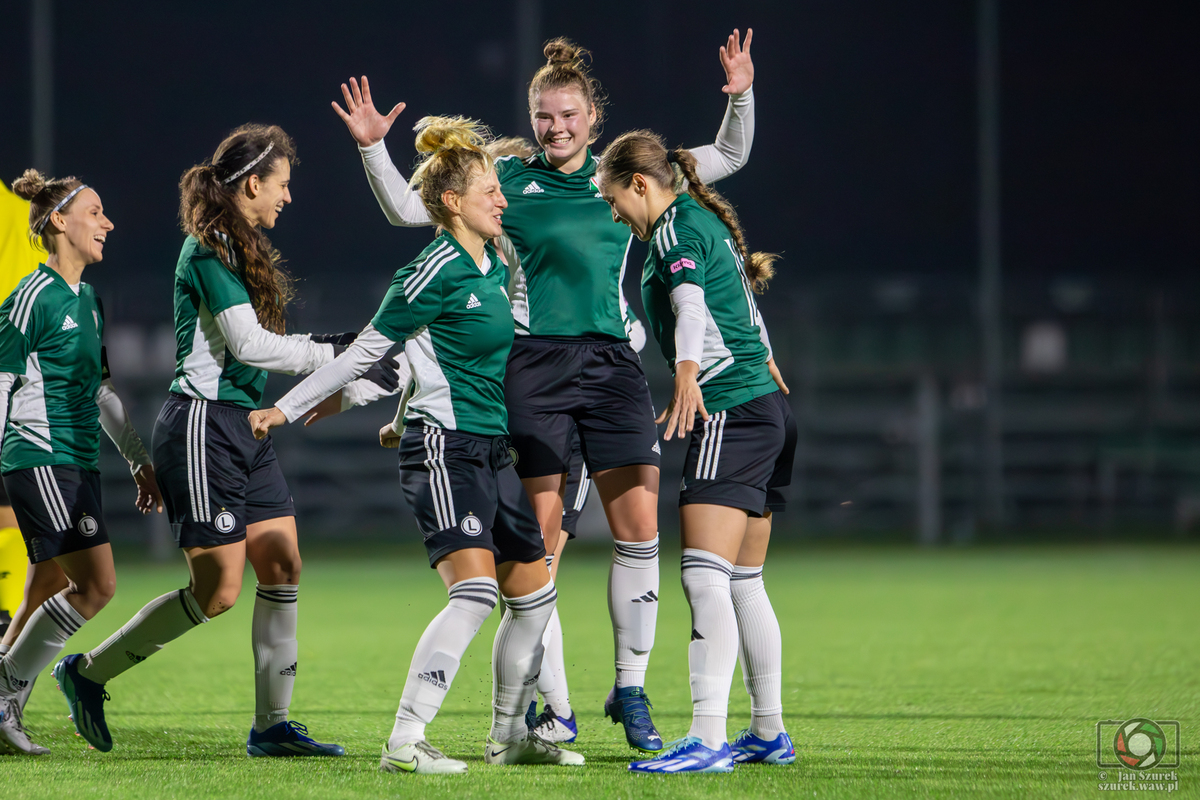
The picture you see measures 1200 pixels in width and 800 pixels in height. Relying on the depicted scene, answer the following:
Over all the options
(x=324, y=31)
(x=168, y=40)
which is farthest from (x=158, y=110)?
(x=324, y=31)

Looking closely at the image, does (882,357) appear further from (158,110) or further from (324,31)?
(158,110)

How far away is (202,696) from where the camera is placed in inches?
193

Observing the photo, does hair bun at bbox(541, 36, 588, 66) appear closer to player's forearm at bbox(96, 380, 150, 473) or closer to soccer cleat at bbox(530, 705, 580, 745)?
player's forearm at bbox(96, 380, 150, 473)

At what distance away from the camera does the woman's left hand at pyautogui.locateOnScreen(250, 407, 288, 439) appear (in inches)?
125

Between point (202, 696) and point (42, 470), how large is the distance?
151 cm

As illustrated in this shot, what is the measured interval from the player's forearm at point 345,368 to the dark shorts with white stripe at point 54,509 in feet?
2.97

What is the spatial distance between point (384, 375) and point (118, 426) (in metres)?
0.96

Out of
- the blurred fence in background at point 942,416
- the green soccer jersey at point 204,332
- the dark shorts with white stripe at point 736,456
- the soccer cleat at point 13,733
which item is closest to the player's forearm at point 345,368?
the green soccer jersey at point 204,332

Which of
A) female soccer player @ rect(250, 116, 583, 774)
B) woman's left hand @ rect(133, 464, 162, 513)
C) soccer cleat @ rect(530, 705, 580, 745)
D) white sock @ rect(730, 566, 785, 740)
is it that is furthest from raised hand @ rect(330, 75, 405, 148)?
soccer cleat @ rect(530, 705, 580, 745)

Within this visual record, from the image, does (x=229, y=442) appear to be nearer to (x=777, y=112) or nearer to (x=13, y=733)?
(x=13, y=733)

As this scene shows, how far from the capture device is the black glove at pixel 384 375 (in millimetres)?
3611

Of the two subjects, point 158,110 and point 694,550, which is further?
point 158,110

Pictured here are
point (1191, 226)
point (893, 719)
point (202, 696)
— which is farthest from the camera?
point (1191, 226)

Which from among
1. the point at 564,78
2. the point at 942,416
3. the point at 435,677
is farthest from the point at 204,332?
the point at 942,416
